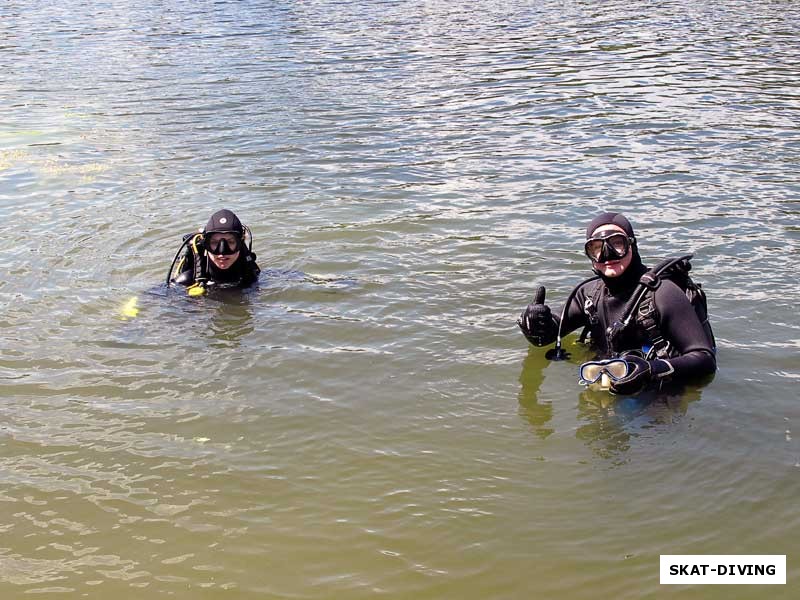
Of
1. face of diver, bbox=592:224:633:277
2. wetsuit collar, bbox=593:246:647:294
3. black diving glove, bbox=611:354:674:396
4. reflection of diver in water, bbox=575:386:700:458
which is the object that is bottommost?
reflection of diver in water, bbox=575:386:700:458

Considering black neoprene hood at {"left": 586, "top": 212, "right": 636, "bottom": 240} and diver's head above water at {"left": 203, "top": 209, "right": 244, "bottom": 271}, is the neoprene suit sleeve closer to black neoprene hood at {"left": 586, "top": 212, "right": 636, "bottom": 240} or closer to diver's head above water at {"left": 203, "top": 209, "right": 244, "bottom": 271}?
black neoprene hood at {"left": 586, "top": 212, "right": 636, "bottom": 240}

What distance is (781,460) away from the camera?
5.36 metres

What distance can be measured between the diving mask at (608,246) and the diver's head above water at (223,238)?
3.26 meters

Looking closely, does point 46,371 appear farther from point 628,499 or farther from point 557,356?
point 628,499

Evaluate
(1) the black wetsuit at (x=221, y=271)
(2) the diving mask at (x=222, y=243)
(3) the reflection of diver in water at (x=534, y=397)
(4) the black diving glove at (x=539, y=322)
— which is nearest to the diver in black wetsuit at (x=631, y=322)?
(4) the black diving glove at (x=539, y=322)

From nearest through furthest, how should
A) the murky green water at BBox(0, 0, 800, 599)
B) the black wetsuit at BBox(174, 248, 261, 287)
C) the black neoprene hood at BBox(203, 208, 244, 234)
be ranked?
the murky green water at BBox(0, 0, 800, 599) < the black neoprene hood at BBox(203, 208, 244, 234) < the black wetsuit at BBox(174, 248, 261, 287)

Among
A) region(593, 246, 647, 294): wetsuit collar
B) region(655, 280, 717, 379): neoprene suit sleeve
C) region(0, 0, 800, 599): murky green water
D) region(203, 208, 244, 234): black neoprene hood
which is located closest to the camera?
region(0, 0, 800, 599): murky green water

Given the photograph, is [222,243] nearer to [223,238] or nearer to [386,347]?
[223,238]

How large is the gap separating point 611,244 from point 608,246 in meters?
0.03

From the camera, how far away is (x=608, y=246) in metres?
5.94

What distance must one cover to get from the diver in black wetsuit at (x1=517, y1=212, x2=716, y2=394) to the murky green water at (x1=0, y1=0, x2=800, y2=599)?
352mm

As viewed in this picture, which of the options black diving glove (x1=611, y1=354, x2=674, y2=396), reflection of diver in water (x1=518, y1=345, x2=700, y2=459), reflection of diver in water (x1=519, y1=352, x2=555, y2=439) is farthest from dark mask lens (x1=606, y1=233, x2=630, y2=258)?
reflection of diver in water (x1=519, y1=352, x2=555, y2=439)

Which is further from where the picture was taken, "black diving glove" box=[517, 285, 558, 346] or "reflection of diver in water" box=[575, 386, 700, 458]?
"black diving glove" box=[517, 285, 558, 346]

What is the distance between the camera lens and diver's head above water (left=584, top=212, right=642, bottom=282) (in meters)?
5.92
